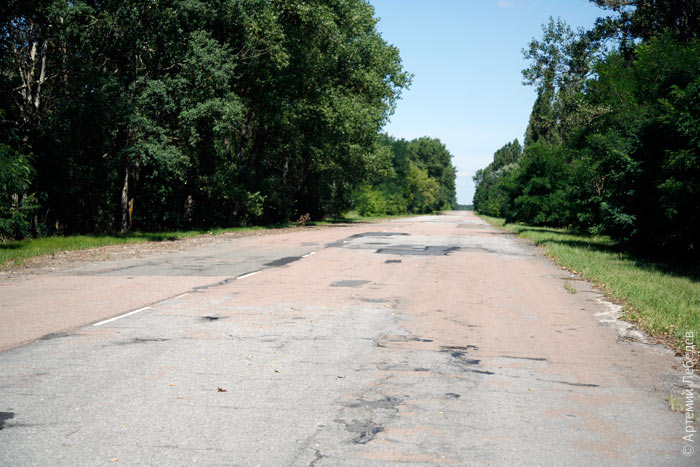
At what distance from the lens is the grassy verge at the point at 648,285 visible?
9016 millimetres

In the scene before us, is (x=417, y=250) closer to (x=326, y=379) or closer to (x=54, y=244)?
(x=54, y=244)

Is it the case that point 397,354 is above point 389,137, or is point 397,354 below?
below

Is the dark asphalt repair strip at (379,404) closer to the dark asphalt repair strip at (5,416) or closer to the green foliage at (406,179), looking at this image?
the dark asphalt repair strip at (5,416)

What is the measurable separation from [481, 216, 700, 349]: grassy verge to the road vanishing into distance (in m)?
0.58

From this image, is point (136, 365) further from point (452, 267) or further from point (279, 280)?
point (452, 267)

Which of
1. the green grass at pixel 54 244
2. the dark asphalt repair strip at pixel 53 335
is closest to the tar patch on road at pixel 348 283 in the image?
the dark asphalt repair strip at pixel 53 335

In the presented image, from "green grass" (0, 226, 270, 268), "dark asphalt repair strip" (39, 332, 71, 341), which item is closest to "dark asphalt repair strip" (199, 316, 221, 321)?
"dark asphalt repair strip" (39, 332, 71, 341)

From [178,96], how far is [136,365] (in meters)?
20.2

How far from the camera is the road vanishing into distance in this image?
4281 millimetres

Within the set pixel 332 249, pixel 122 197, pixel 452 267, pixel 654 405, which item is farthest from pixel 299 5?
pixel 654 405

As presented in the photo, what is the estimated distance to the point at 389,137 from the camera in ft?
530

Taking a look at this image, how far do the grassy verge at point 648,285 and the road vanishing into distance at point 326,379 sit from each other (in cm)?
58

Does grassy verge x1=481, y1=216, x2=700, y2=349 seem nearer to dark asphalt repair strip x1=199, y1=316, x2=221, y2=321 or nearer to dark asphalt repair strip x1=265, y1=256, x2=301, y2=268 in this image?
dark asphalt repair strip x1=199, y1=316, x2=221, y2=321

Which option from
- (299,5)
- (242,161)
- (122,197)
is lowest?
(122,197)
